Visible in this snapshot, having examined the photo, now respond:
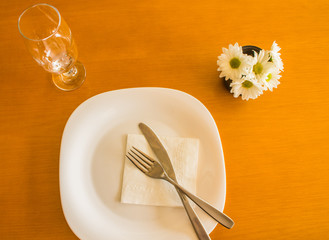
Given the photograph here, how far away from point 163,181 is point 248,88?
25 cm

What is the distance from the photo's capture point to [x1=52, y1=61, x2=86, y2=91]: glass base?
58 cm

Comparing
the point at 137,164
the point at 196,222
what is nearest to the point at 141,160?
the point at 137,164

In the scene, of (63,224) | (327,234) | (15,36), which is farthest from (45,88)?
(327,234)

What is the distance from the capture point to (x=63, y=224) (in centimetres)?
51

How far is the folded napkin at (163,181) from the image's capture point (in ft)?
1.62

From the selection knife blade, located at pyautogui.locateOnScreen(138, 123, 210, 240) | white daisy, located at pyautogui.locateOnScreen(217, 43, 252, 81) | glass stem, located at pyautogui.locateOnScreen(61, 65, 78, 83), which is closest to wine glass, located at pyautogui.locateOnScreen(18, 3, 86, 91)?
glass stem, located at pyautogui.locateOnScreen(61, 65, 78, 83)

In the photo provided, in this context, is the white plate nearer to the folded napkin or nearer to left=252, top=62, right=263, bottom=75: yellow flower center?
the folded napkin

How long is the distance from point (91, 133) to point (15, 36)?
0.31 metres

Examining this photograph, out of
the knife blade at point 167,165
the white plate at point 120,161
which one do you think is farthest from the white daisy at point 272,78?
the knife blade at point 167,165

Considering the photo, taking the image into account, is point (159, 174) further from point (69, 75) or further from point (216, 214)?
point (69, 75)

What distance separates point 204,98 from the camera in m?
0.58

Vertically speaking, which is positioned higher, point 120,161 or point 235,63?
point 235,63

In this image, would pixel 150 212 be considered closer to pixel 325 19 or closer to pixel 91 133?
pixel 91 133

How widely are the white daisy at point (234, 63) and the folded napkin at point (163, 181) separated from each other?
15 centimetres
